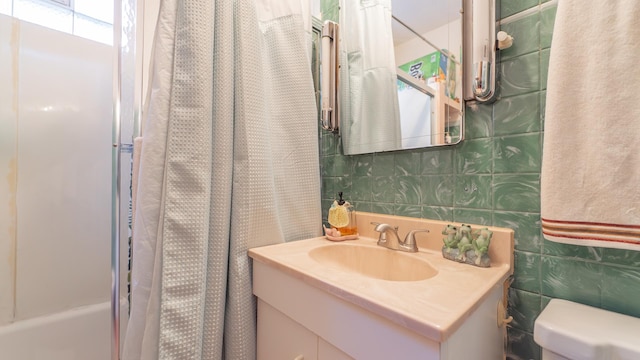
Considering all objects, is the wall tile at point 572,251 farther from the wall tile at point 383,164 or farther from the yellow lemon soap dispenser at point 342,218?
the yellow lemon soap dispenser at point 342,218

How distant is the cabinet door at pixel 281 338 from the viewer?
2.01 ft

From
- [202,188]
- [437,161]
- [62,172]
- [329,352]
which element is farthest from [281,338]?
[62,172]

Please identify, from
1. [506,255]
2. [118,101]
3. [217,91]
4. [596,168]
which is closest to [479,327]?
[506,255]

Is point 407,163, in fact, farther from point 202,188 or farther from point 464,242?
point 202,188

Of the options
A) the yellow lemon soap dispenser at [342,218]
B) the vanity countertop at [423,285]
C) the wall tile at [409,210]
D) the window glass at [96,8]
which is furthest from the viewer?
the window glass at [96,8]

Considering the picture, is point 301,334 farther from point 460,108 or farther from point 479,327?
point 460,108

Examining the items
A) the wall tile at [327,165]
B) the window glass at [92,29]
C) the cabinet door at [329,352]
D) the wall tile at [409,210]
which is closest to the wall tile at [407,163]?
the wall tile at [409,210]

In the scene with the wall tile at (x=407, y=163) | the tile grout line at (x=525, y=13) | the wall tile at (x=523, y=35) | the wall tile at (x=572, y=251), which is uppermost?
the tile grout line at (x=525, y=13)

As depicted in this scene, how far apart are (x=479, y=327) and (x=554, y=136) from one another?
1.43 feet

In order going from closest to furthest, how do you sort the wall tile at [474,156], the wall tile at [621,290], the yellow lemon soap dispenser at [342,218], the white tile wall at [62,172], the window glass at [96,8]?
the wall tile at [621,290]
the wall tile at [474,156]
the yellow lemon soap dispenser at [342,218]
the white tile wall at [62,172]
the window glass at [96,8]

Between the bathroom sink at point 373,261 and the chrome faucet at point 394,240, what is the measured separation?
0.02 metres

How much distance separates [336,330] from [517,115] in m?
0.70

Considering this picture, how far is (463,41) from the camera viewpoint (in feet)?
2.44

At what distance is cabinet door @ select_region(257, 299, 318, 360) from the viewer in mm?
613
